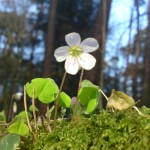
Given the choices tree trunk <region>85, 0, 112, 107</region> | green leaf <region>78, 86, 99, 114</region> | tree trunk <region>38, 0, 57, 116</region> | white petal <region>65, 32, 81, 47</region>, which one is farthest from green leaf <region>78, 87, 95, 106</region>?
tree trunk <region>38, 0, 57, 116</region>

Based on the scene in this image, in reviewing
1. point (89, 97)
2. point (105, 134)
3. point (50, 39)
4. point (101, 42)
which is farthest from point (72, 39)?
point (50, 39)

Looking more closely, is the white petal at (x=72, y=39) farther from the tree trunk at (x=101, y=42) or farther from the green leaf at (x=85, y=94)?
the tree trunk at (x=101, y=42)

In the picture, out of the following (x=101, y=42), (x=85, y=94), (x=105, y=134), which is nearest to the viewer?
(x=105, y=134)

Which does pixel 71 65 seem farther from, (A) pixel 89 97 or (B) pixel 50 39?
(B) pixel 50 39

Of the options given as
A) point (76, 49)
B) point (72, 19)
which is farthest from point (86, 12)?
point (76, 49)

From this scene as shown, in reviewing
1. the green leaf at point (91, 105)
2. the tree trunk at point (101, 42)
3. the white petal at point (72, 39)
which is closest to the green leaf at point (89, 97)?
the green leaf at point (91, 105)

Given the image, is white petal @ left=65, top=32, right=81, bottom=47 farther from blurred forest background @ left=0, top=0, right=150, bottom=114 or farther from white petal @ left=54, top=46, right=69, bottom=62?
blurred forest background @ left=0, top=0, right=150, bottom=114

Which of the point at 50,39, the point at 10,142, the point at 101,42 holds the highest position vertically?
the point at 50,39
